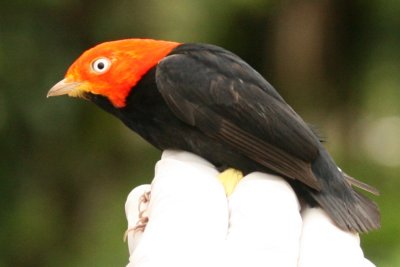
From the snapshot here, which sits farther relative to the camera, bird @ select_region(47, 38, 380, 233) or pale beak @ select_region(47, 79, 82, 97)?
pale beak @ select_region(47, 79, 82, 97)

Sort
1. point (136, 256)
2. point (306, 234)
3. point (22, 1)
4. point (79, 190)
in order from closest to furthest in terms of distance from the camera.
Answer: point (136, 256)
point (306, 234)
point (22, 1)
point (79, 190)

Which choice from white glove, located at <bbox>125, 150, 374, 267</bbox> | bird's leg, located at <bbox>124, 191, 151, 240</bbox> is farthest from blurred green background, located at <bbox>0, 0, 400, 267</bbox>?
white glove, located at <bbox>125, 150, 374, 267</bbox>

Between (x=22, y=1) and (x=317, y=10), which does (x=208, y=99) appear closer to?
(x=22, y=1)

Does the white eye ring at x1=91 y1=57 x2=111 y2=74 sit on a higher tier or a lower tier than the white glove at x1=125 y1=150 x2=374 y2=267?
higher

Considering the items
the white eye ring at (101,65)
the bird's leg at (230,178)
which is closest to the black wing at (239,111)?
the bird's leg at (230,178)

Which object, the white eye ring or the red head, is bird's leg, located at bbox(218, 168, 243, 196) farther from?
the white eye ring

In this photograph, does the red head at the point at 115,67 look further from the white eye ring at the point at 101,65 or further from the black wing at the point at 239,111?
the black wing at the point at 239,111

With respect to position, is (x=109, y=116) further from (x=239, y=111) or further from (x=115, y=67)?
(x=239, y=111)

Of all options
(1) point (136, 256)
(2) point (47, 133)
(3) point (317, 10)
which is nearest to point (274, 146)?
(1) point (136, 256)
